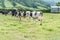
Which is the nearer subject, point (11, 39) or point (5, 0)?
point (11, 39)

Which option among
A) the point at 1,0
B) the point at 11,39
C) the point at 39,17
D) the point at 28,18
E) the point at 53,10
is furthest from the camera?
the point at 1,0

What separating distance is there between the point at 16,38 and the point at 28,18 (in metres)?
11.7

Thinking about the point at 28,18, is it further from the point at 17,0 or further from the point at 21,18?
the point at 17,0

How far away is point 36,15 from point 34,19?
67cm

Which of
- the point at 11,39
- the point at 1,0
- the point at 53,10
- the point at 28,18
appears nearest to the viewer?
the point at 11,39

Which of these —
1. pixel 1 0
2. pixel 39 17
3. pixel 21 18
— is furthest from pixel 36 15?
pixel 1 0

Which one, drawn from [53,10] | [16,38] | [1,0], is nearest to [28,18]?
[16,38]

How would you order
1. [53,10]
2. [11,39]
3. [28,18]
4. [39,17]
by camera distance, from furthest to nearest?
[53,10] < [28,18] < [39,17] < [11,39]

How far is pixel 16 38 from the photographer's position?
11719mm

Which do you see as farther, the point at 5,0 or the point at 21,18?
the point at 5,0

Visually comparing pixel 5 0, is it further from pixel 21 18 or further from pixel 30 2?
pixel 21 18

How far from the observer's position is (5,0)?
286 feet

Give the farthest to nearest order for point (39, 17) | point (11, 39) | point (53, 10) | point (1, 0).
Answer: point (1, 0)
point (53, 10)
point (39, 17)
point (11, 39)

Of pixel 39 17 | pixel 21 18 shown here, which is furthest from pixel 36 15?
pixel 21 18
